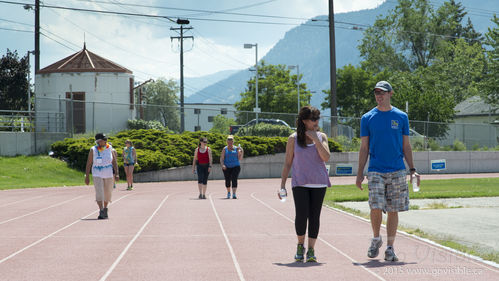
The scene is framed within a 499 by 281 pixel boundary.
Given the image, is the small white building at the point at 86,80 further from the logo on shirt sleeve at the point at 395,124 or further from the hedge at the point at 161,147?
the logo on shirt sleeve at the point at 395,124

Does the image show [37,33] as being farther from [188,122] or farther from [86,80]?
[188,122]

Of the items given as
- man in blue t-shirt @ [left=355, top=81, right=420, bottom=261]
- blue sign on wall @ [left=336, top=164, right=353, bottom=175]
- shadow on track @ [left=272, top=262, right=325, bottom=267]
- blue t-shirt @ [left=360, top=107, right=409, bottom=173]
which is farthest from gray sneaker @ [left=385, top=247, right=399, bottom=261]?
blue sign on wall @ [left=336, top=164, right=353, bottom=175]

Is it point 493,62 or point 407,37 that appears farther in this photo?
point 407,37

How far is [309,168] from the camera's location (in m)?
7.54

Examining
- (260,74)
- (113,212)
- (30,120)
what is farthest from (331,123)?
(260,74)

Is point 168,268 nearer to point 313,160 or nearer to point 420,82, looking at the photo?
point 313,160

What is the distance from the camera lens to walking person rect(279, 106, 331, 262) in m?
7.49

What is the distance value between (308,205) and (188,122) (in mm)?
30228

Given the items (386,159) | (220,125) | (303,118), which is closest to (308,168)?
(303,118)

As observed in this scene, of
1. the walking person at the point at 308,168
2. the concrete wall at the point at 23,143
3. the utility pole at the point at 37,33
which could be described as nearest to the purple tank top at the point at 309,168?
the walking person at the point at 308,168

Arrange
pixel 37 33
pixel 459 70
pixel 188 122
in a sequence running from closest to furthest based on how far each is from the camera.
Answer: pixel 188 122
pixel 37 33
pixel 459 70

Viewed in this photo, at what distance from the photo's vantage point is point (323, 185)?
7.60 m

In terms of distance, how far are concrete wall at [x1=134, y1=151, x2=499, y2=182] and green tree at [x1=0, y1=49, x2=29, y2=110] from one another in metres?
26.5

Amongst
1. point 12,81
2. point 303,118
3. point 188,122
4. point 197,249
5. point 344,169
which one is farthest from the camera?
point 12,81
